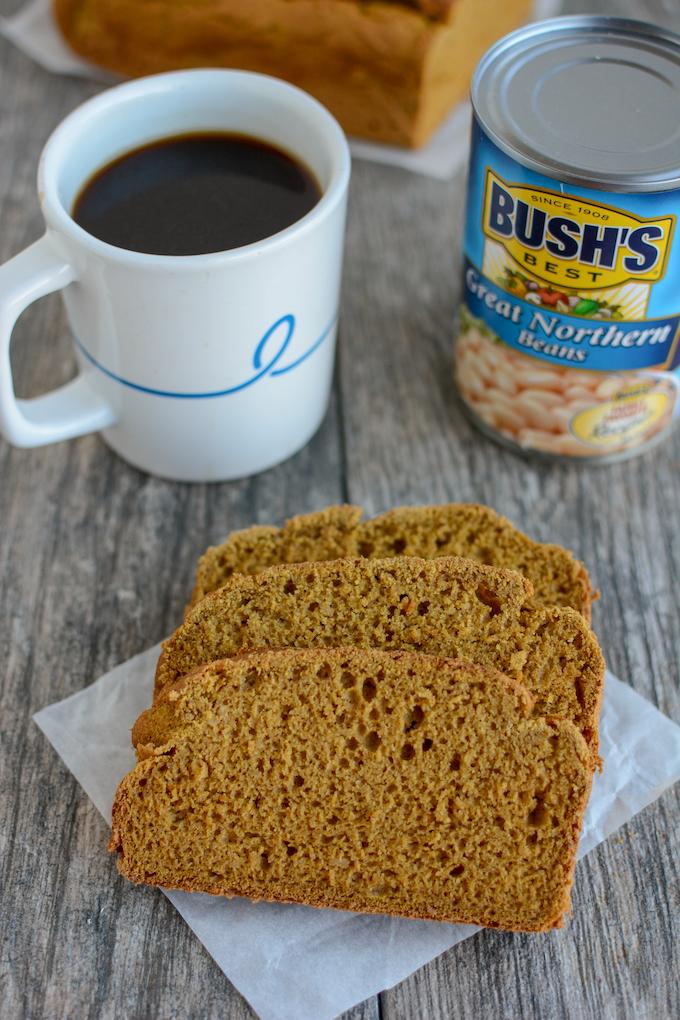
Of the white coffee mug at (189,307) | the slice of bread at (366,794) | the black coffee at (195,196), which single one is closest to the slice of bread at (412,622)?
the slice of bread at (366,794)

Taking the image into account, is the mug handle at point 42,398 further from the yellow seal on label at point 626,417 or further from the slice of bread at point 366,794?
the yellow seal on label at point 626,417

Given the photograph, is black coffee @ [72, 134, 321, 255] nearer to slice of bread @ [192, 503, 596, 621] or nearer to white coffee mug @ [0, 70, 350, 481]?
white coffee mug @ [0, 70, 350, 481]

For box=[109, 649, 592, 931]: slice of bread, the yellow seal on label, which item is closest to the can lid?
the yellow seal on label

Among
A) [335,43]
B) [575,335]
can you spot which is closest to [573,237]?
[575,335]

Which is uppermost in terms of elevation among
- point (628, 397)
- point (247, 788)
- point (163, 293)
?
point (163, 293)

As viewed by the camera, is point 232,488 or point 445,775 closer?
point 445,775

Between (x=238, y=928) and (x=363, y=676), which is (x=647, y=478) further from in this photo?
(x=238, y=928)

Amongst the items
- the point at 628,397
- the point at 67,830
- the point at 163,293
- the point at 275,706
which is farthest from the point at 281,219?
the point at 67,830
